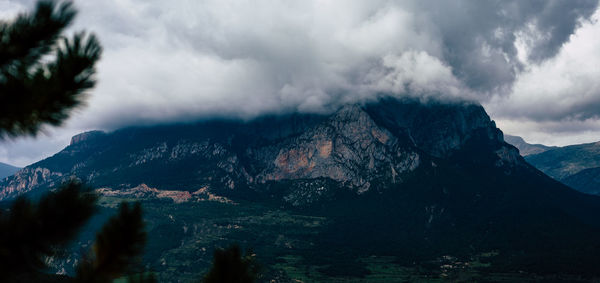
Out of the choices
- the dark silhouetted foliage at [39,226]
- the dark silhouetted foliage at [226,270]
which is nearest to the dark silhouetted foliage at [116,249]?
the dark silhouetted foliage at [39,226]

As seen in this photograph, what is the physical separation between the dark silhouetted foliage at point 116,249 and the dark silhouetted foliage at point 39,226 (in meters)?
0.32

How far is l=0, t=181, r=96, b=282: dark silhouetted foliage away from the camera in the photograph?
157 inches

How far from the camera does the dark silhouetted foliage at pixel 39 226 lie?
3992 millimetres

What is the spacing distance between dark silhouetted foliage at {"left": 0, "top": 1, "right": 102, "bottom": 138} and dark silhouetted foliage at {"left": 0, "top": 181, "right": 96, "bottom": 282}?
81 centimetres


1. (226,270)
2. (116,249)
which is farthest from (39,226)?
(226,270)

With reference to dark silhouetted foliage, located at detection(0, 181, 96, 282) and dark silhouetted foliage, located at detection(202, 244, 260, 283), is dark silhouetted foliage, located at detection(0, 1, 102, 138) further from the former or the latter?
dark silhouetted foliage, located at detection(202, 244, 260, 283)

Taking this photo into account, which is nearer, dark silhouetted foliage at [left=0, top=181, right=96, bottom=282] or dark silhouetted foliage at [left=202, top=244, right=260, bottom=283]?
dark silhouetted foliage at [left=0, top=181, right=96, bottom=282]

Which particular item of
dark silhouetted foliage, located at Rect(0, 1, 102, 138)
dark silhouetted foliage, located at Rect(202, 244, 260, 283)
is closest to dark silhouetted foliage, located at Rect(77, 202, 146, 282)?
dark silhouetted foliage, located at Rect(0, 1, 102, 138)

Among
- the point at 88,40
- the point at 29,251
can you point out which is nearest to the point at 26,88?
the point at 88,40

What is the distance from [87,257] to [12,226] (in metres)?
0.84

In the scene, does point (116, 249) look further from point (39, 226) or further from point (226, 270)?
point (226, 270)

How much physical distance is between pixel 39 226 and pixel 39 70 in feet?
5.54

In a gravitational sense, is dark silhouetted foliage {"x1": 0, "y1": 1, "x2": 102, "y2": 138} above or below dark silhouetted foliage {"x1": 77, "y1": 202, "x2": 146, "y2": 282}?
above

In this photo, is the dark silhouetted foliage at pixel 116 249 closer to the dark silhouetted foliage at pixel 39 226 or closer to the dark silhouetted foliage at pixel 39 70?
the dark silhouetted foliage at pixel 39 226
